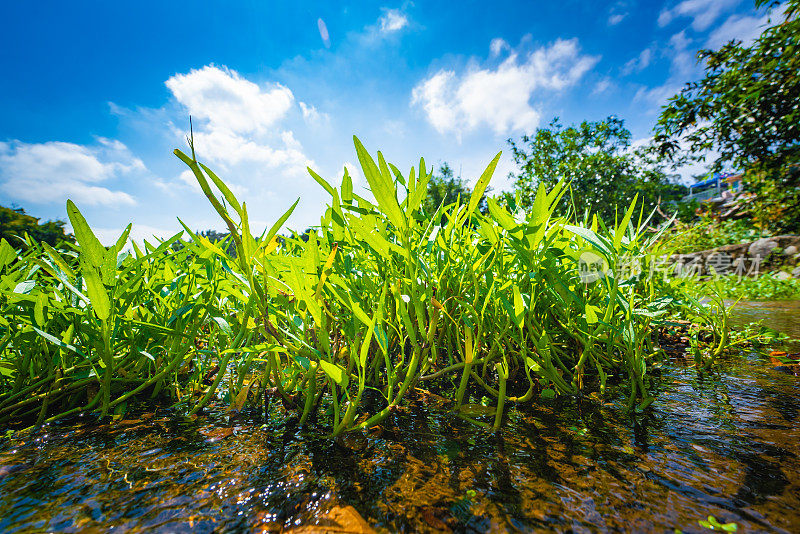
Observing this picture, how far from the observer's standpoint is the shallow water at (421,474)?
1.28ft

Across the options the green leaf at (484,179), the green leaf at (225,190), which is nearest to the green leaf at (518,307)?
the green leaf at (484,179)

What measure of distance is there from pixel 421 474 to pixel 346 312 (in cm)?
36

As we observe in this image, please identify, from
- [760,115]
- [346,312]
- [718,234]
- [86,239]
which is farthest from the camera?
[718,234]

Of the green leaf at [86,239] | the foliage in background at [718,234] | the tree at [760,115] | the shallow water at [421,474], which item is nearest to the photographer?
the shallow water at [421,474]

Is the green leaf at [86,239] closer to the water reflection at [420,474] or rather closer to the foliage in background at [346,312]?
the foliage in background at [346,312]

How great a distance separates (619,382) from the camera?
2.86 ft

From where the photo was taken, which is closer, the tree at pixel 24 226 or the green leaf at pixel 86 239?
the green leaf at pixel 86 239

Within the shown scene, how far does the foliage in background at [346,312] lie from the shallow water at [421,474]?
0.05 meters

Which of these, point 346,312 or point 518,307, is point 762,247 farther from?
point 346,312

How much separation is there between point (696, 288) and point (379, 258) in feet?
4.92

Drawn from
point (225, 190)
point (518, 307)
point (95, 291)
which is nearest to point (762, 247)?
point (518, 307)

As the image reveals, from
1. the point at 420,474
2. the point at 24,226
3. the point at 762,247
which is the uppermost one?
the point at 24,226

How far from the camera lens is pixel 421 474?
477 millimetres

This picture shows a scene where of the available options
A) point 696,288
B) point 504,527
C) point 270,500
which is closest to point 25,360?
point 270,500
